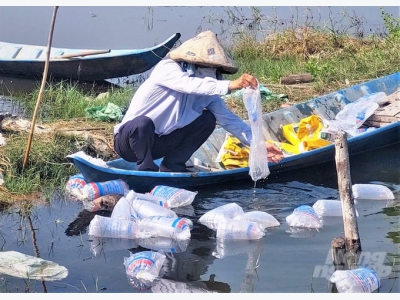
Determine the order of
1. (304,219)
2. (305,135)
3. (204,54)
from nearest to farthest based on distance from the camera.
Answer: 1. (304,219)
2. (204,54)
3. (305,135)

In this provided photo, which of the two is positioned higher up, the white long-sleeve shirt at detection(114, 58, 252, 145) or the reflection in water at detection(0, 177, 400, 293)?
the white long-sleeve shirt at detection(114, 58, 252, 145)

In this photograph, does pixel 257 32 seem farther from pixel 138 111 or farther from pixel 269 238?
pixel 269 238

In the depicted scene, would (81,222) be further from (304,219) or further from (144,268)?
(304,219)

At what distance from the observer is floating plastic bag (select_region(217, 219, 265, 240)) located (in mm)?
4992

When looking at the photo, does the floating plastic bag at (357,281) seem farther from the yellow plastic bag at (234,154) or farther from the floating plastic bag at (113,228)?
the yellow plastic bag at (234,154)

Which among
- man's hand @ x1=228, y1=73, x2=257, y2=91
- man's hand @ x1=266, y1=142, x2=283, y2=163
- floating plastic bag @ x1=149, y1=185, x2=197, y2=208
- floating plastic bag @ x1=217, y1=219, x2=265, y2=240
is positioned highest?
man's hand @ x1=228, y1=73, x2=257, y2=91

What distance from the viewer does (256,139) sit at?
19.1ft

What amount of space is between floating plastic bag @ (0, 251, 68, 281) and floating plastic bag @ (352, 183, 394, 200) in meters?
2.38

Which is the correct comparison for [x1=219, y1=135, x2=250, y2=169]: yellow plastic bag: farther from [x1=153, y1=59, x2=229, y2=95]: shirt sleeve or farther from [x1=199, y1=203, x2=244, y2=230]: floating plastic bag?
[x1=199, y1=203, x2=244, y2=230]: floating plastic bag

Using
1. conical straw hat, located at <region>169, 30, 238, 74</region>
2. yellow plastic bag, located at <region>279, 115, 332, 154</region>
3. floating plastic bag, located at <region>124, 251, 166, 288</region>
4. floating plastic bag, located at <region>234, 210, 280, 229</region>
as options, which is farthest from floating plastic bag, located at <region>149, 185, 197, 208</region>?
yellow plastic bag, located at <region>279, 115, 332, 154</region>

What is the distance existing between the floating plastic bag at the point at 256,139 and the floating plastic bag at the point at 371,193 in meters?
0.67

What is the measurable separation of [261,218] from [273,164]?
100 cm

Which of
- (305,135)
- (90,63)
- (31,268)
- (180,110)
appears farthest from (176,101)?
(90,63)

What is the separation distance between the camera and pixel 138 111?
5953 mm
